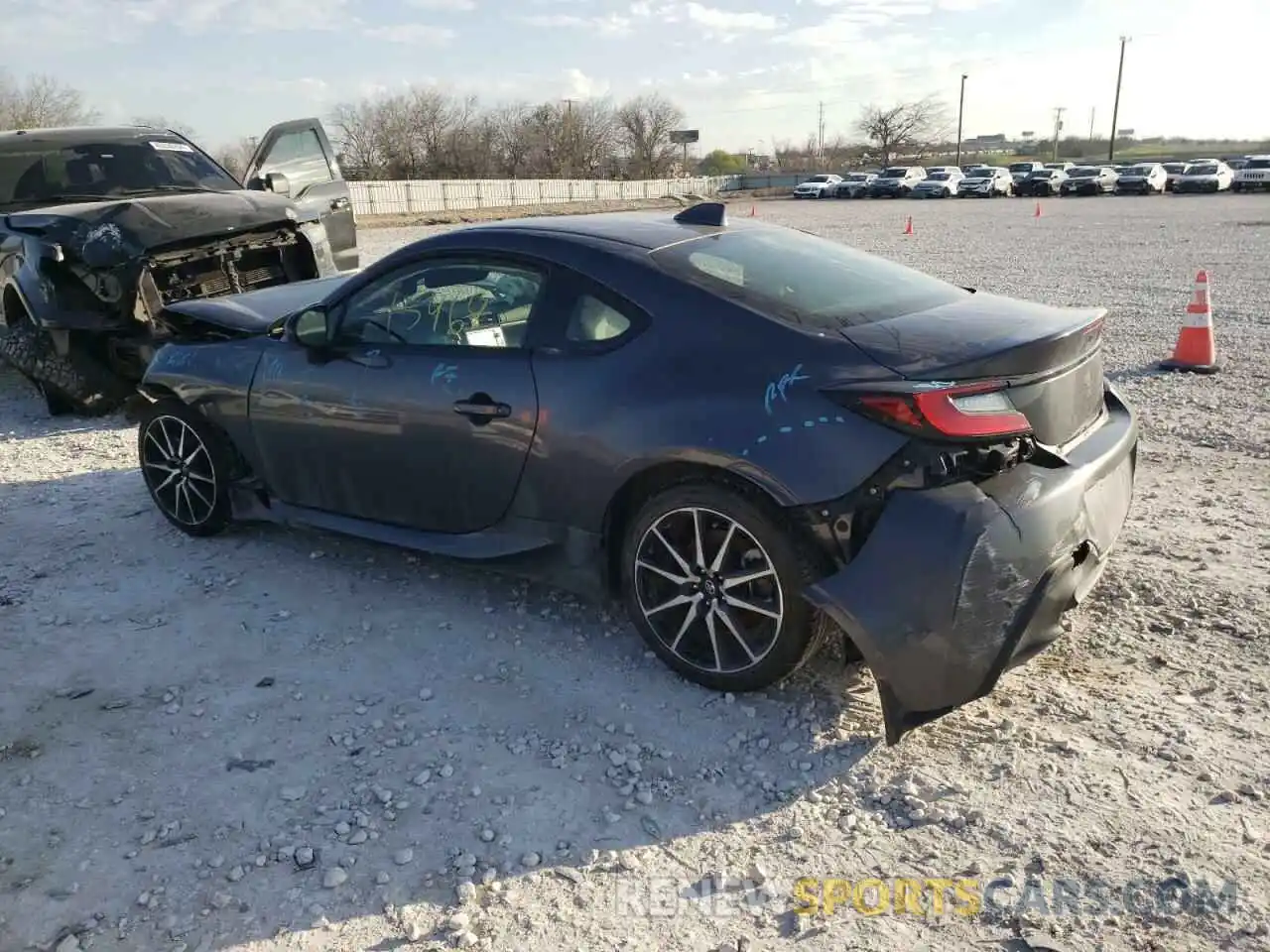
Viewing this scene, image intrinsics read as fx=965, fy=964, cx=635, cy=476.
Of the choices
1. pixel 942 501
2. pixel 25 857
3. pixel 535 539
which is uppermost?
pixel 942 501

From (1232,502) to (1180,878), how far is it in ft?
10.0

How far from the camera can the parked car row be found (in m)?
42.5

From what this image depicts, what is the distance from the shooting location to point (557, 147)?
3115 inches

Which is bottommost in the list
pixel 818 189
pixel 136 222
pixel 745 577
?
pixel 745 577

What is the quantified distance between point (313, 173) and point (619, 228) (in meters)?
6.65

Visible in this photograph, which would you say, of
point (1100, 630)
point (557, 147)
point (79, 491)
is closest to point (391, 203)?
point (557, 147)

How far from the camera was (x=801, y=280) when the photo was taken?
3590mm

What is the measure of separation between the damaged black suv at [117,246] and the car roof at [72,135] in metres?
0.01

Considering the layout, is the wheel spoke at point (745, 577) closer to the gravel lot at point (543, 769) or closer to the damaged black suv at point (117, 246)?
the gravel lot at point (543, 769)

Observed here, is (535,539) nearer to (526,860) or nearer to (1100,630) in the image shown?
(526,860)

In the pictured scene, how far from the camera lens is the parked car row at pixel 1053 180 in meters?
42.5

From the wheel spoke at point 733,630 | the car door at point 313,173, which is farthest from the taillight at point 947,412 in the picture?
the car door at point 313,173

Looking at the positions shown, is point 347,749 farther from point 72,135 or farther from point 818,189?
point 818,189

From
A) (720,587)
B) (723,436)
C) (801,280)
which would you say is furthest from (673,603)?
(801,280)
